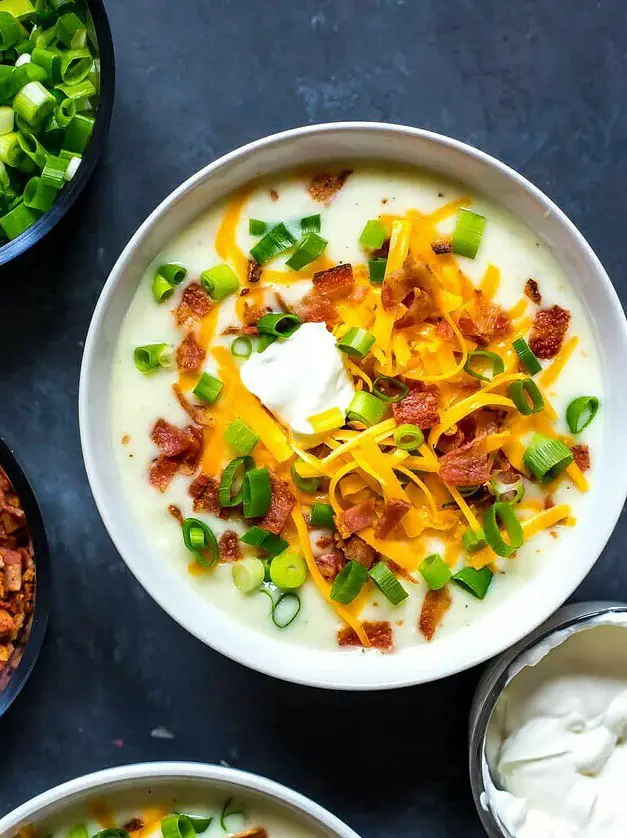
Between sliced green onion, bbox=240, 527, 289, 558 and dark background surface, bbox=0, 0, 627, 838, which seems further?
dark background surface, bbox=0, 0, 627, 838

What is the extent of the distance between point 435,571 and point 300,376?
1.35 ft

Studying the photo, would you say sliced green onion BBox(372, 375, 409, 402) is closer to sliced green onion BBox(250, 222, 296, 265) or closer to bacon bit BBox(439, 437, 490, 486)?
bacon bit BBox(439, 437, 490, 486)

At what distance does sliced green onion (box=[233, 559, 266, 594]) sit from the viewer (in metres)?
1.67

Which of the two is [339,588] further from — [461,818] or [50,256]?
[50,256]

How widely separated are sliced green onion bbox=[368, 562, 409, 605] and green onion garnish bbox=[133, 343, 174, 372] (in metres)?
0.51

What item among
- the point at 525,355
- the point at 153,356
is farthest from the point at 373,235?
the point at 153,356

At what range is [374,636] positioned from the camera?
1680 millimetres

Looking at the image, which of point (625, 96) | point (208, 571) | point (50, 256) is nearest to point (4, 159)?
point (50, 256)

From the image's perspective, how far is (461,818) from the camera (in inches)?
75.3

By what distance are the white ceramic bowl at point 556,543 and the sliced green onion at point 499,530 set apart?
106 mm

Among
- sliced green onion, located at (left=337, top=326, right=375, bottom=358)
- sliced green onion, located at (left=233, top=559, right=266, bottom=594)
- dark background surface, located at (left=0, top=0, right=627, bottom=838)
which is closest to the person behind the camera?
sliced green onion, located at (left=337, top=326, right=375, bottom=358)

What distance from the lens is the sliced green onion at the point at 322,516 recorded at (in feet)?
5.36

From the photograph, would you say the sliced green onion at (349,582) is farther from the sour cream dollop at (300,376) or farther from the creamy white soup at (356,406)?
the sour cream dollop at (300,376)

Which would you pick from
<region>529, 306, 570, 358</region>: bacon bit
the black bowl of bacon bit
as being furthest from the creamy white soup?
the black bowl of bacon bit
